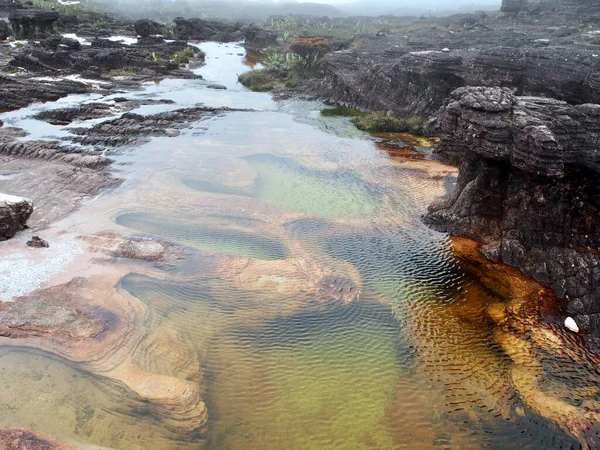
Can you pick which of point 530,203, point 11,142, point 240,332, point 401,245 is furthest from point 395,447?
point 11,142

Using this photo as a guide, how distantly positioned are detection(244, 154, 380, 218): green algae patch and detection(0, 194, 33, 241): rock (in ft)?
28.3

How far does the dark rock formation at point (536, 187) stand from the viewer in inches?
518

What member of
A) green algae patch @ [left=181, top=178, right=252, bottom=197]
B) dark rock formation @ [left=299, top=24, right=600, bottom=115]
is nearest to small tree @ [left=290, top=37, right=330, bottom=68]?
dark rock formation @ [left=299, top=24, right=600, bottom=115]

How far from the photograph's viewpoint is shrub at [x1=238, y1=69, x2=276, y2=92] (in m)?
41.3

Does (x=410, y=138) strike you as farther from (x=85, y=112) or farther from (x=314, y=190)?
(x=85, y=112)

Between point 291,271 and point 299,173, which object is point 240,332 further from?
point 299,173

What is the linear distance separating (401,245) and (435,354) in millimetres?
5371

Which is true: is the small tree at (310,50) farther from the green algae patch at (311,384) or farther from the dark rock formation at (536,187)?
the green algae patch at (311,384)

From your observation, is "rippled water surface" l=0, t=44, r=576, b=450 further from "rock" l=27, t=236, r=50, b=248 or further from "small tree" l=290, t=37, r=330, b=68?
"small tree" l=290, t=37, r=330, b=68

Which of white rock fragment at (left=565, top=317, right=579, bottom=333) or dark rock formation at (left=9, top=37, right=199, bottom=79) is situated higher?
dark rock formation at (left=9, top=37, right=199, bottom=79)

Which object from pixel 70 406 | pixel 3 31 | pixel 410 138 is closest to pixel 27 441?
pixel 70 406

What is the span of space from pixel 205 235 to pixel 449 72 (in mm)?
20850

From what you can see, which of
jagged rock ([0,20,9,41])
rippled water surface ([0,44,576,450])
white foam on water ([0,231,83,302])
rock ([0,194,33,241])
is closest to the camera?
rippled water surface ([0,44,576,450])

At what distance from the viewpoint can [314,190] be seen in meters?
20.3
